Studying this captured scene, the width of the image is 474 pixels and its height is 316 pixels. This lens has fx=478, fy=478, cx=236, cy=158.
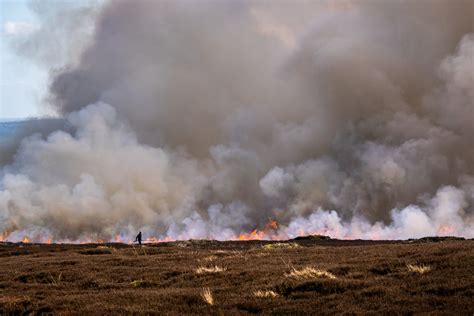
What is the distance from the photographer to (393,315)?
662 inches

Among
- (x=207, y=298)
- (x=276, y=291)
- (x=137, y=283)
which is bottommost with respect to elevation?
(x=207, y=298)

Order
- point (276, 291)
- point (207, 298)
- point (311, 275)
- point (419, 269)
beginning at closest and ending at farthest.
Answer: point (207, 298)
point (276, 291)
point (419, 269)
point (311, 275)

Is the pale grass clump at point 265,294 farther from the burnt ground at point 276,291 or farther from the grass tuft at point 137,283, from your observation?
the grass tuft at point 137,283

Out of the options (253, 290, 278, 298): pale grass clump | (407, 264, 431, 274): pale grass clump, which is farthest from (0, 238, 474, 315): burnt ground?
(407, 264, 431, 274): pale grass clump

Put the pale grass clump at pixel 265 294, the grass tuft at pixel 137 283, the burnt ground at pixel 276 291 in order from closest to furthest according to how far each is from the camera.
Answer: the burnt ground at pixel 276 291
the pale grass clump at pixel 265 294
the grass tuft at pixel 137 283

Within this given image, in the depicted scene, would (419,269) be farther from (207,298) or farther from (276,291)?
(207,298)

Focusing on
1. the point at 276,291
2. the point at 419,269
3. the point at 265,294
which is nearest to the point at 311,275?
the point at 276,291

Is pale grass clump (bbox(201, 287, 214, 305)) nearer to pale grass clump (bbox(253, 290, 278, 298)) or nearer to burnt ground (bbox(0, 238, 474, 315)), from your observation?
burnt ground (bbox(0, 238, 474, 315))

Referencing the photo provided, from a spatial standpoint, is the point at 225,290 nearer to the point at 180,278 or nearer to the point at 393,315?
the point at 180,278

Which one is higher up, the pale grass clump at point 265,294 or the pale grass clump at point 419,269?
the pale grass clump at point 419,269

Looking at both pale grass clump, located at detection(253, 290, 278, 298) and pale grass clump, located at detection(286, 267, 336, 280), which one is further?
pale grass clump, located at detection(286, 267, 336, 280)

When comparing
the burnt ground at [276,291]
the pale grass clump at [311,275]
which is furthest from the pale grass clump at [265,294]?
the pale grass clump at [311,275]

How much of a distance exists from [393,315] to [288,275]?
10811 mm

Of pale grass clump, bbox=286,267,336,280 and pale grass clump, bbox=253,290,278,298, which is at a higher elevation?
pale grass clump, bbox=286,267,336,280
